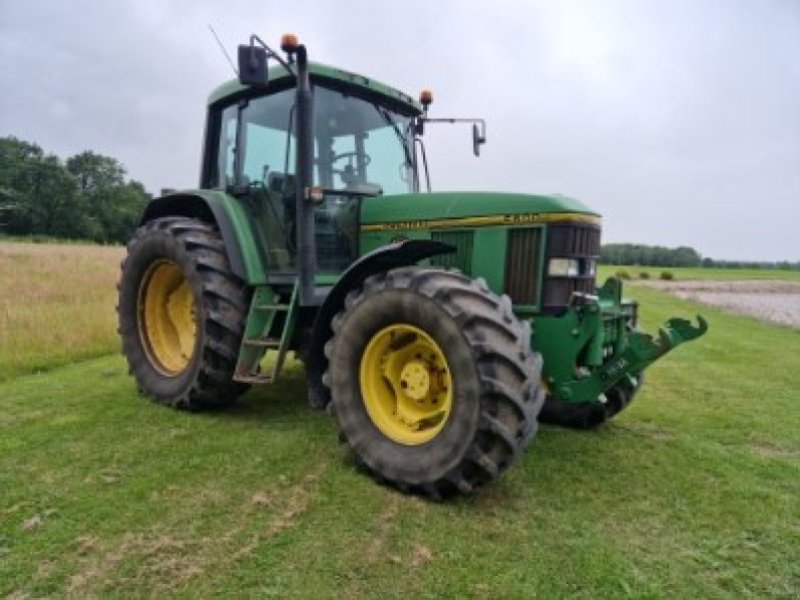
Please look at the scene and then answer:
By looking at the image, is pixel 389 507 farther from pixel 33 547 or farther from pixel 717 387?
pixel 717 387

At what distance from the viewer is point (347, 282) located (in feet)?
13.3

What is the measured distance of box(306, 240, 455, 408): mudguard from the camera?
3.88 metres

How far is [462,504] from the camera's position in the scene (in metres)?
3.38

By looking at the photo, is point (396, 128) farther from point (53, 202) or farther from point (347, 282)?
point (53, 202)

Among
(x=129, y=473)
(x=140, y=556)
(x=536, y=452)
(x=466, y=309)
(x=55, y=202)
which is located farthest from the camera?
(x=55, y=202)

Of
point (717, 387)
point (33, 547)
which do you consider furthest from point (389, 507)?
point (717, 387)

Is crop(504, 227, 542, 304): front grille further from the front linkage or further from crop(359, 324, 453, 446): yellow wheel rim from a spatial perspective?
crop(359, 324, 453, 446): yellow wheel rim

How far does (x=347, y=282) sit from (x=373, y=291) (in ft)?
1.28

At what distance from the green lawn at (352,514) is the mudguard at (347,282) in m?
0.42

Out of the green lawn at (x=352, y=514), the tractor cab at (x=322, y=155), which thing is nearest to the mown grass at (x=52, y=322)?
the green lawn at (x=352, y=514)

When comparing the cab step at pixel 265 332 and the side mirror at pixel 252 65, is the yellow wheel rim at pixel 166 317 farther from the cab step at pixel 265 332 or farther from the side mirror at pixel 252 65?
the side mirror at pixel 252 65

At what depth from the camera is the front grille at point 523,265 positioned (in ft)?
13.1

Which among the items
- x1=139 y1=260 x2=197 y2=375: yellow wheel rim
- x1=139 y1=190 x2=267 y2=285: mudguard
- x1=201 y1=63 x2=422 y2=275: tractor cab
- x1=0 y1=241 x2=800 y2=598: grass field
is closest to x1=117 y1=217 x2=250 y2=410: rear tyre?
x1=139 y1=260 x2=197 y2=375: yellow wheel rim

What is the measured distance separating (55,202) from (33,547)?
67.3 meters
